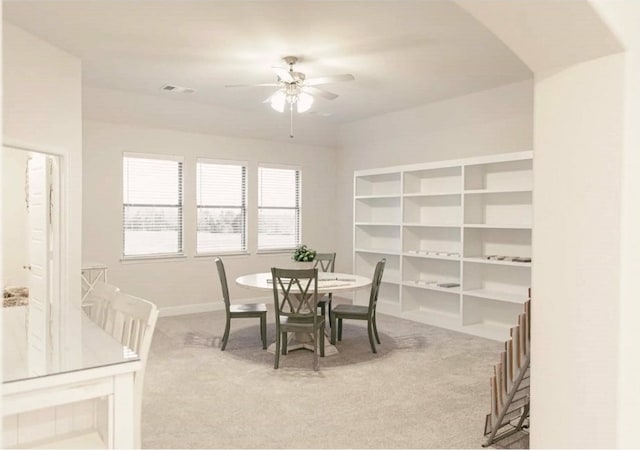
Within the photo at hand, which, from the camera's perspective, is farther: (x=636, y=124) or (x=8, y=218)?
(x=8, y=218)

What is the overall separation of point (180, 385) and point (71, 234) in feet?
6.25

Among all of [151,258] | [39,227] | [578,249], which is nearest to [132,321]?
[578,249]

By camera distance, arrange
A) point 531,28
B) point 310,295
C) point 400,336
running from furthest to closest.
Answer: point 400,336 < point 310,295 < point 531,28

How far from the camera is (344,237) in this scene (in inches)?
331

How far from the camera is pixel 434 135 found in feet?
22.1

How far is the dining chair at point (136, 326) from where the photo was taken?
2.04 m

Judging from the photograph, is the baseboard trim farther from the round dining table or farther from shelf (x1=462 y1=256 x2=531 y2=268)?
shelf (x1=462 y1=256 x2=531 y2=268)

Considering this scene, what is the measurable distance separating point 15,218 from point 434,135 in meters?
5.94

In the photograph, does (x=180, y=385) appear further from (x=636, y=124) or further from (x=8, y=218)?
(x=8, y=218)

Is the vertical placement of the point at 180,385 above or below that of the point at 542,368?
below

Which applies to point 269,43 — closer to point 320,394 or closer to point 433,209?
point 320,394

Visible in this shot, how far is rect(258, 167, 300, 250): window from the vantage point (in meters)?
7.79

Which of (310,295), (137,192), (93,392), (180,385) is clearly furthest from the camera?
(137,192)

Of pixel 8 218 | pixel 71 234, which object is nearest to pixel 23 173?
pixel 8 218
